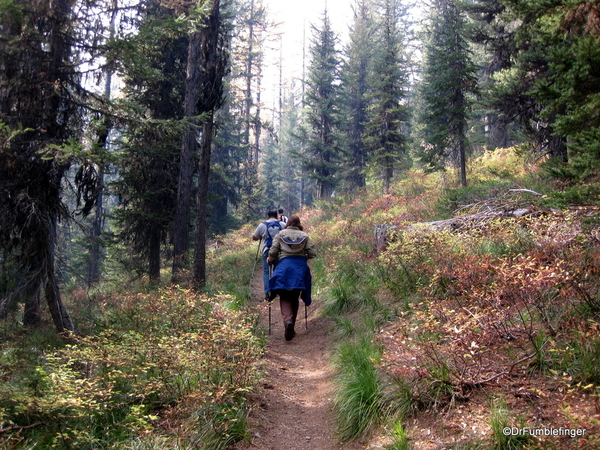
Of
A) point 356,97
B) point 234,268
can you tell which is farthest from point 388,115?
point 234,268

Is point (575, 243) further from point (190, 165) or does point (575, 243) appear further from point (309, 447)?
point (190, 165)

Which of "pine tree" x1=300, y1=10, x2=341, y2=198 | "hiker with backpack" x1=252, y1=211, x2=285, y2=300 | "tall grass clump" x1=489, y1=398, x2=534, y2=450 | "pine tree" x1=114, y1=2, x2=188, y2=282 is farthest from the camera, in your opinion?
"pine tree" x1=300, y1=10, x2=341, y2=198

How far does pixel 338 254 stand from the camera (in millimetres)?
11367

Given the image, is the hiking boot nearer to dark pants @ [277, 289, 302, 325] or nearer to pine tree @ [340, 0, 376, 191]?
dark pants @ [277, 289, 302, 325]

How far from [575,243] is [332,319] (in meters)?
4.37

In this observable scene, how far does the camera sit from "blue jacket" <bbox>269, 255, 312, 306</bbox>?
23.3ft

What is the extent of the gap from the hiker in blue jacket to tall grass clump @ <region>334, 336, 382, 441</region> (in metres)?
2.29

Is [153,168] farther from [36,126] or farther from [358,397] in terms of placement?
[358,397]

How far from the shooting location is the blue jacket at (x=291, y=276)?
7.09 meters

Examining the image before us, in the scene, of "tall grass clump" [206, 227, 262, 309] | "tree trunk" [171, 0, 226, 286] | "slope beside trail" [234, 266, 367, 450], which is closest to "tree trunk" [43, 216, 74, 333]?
"tall grass clump" [206, 227, 262, 309]

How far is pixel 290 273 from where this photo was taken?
7.18 metres

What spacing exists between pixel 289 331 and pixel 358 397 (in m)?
3.25

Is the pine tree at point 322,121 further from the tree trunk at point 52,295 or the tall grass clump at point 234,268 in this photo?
the tree trunk at point 52,295

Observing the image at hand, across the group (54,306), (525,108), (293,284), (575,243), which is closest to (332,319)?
(293,284)
